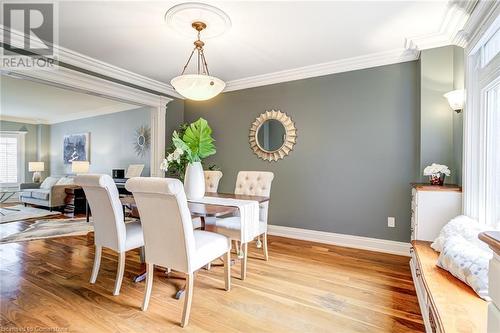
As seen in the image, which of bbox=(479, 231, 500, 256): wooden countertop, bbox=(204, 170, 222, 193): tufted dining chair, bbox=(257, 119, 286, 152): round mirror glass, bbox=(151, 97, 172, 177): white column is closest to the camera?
bbox=(479, 231, 500, 256): wooden countertop

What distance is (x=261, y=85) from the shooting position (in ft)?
13.3

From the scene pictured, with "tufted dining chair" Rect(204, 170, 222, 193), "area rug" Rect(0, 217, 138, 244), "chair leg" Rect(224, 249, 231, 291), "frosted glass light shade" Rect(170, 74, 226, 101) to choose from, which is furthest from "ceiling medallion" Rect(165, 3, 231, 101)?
"area rug" Rect(0, 217, 138, 244)

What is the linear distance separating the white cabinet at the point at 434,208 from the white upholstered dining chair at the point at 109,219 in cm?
253

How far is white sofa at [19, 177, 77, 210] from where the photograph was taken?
5688 millimetres

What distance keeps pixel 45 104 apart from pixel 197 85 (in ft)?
18.5

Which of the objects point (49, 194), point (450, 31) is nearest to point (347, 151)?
point (450, 31)

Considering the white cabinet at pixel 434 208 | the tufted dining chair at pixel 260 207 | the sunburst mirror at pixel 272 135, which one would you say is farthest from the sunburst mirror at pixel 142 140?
the white cabinet at pixel 434 208

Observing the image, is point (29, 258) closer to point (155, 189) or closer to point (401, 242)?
point (155, 189)

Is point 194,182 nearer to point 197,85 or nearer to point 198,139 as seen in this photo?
point 198,139

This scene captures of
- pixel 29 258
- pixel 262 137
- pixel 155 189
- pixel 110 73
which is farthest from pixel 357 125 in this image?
pixel 29 258

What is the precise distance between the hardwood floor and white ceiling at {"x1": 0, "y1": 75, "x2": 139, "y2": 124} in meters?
3.21

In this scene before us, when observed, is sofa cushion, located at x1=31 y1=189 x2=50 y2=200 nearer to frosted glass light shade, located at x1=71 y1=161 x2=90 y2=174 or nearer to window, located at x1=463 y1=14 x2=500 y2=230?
frosted glass light shade, located at x1=71 y1=161 x2=90 y2=174

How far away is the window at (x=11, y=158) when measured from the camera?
7332 mm

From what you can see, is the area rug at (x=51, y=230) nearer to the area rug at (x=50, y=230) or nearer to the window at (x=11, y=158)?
the area rug at (x=50, y=230)
